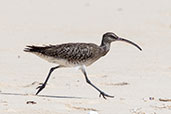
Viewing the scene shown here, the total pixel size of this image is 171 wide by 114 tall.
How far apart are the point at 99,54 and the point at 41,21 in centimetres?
974

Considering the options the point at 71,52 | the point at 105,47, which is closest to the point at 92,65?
the point at 105,47

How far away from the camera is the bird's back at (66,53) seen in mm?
11023

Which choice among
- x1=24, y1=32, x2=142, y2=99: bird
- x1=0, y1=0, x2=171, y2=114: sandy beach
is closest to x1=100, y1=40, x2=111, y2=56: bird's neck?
x1=24, y1=32, x2=142, y2=99: bird

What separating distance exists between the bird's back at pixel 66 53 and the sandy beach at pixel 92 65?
52 cm

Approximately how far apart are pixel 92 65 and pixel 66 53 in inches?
144

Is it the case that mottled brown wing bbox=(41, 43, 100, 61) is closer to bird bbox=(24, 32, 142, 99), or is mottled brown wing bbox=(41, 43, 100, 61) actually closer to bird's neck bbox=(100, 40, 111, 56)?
bird bbox=(24, 32, 142, 99)

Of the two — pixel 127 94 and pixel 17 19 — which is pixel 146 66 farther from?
pixel 17 19

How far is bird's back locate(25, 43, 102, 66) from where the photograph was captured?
11.0 m

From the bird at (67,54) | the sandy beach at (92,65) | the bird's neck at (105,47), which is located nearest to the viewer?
the sandy beach at (92,65)

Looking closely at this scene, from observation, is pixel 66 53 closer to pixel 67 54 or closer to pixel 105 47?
pixel 67 54

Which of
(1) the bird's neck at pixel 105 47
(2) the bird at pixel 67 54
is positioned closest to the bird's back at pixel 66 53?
(2) the bird at pixel 67 54

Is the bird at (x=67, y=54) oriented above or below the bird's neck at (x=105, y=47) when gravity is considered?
below

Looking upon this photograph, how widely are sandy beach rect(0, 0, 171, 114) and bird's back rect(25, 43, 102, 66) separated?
0.52m

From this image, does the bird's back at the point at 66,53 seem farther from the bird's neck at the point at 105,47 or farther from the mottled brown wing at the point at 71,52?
the bird's neck at the point at 105,47
